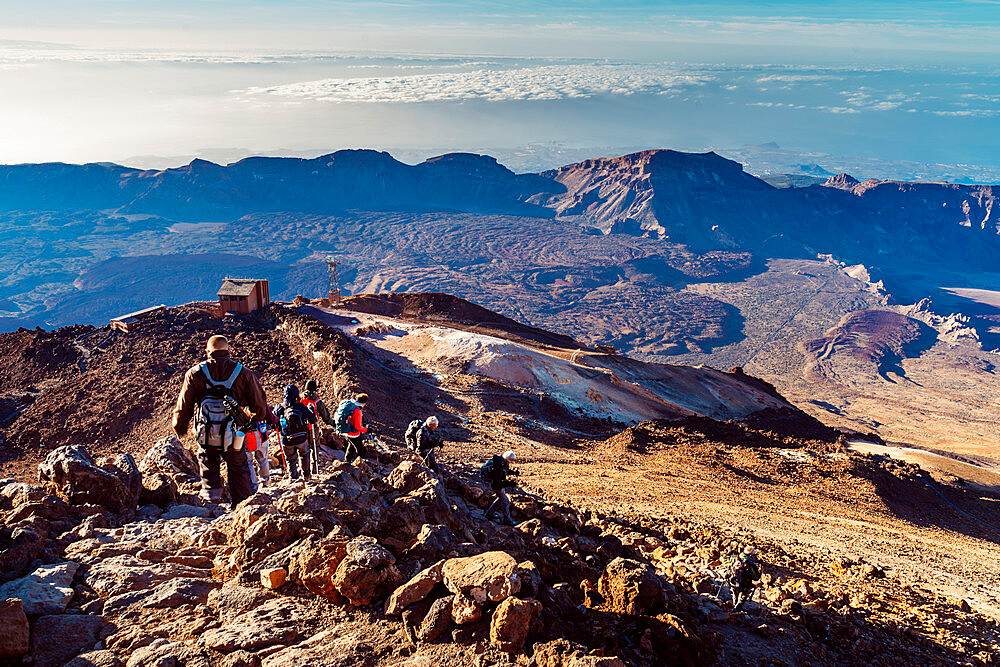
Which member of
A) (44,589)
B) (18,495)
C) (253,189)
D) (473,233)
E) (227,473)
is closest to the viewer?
(44,589)

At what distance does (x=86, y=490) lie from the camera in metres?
6.63

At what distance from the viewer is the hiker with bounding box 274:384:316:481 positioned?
7.86 m

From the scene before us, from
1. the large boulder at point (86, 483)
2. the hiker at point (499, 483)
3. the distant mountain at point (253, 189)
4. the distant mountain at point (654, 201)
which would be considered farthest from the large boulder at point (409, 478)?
the distant mountain at point (253, 189)

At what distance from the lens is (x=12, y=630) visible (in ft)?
12.8

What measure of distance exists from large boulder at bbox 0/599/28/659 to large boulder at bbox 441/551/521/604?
269 cm

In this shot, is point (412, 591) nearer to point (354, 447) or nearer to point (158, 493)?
point (354, 447)

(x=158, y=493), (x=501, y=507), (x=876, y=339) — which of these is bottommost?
(x=876, y=339)

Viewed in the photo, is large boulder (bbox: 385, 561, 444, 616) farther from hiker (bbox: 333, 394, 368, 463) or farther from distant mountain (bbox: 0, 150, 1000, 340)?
distant mountain (bbox: 0, 150, 1000, 340)

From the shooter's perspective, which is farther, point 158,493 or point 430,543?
point 158,493

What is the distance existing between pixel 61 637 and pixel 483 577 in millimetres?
2862

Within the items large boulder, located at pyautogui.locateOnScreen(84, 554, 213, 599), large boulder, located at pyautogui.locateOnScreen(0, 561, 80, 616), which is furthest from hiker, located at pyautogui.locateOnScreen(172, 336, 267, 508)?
large boulder, located at pyautogui.locateOnScreen(0, 561, 80, 616)

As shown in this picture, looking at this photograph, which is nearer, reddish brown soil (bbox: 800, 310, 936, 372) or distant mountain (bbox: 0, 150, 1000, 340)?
reddish brown soil (bbox: 800, 310, 936, 372)

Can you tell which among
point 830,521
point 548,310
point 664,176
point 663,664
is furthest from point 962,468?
point 664,176

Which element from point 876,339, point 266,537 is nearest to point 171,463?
point 266,537
